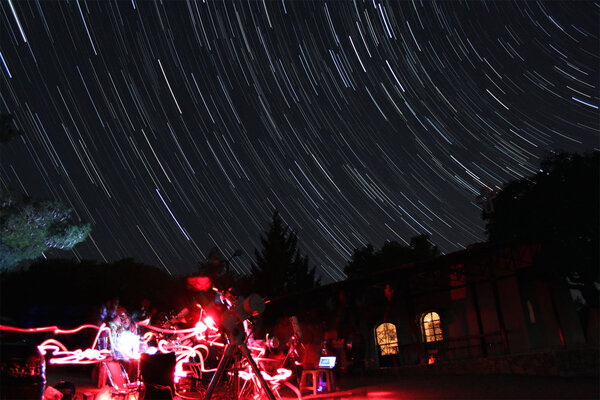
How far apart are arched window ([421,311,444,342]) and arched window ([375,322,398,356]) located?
1.52m

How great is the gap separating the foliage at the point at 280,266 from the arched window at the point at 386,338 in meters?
15.8

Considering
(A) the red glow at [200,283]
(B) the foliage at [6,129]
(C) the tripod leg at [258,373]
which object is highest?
(B) the foliage at [6,129]

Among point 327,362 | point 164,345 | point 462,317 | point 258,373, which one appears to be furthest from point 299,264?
point 258,373

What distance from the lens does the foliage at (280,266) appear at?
35312 millimetres

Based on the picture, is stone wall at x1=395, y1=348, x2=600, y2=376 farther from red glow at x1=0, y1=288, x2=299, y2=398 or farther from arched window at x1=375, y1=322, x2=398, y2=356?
red glow at x1=0, y1=288, x2=299, y2=398

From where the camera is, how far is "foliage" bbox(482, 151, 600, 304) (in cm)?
1403

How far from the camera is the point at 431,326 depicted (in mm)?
17516

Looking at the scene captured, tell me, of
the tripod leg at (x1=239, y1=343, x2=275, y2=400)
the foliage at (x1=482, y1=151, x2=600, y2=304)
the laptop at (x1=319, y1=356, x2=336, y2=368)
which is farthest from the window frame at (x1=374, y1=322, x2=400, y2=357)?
the tripod leg at (x1=239, y1=343, x2=275, y2=400)

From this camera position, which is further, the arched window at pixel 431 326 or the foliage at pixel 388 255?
the foliage at pixel 388 255

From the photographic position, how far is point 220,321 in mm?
4215

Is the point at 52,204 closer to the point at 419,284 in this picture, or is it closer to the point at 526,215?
the point at 419,284

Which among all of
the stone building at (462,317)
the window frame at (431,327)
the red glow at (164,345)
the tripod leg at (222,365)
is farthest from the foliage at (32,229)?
the window frame at (431,327)

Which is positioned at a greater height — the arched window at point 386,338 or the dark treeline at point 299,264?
the dark treeline at point 299,264

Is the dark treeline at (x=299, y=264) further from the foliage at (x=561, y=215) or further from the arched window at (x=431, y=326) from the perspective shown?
the arched window at (x=431, y=326)
